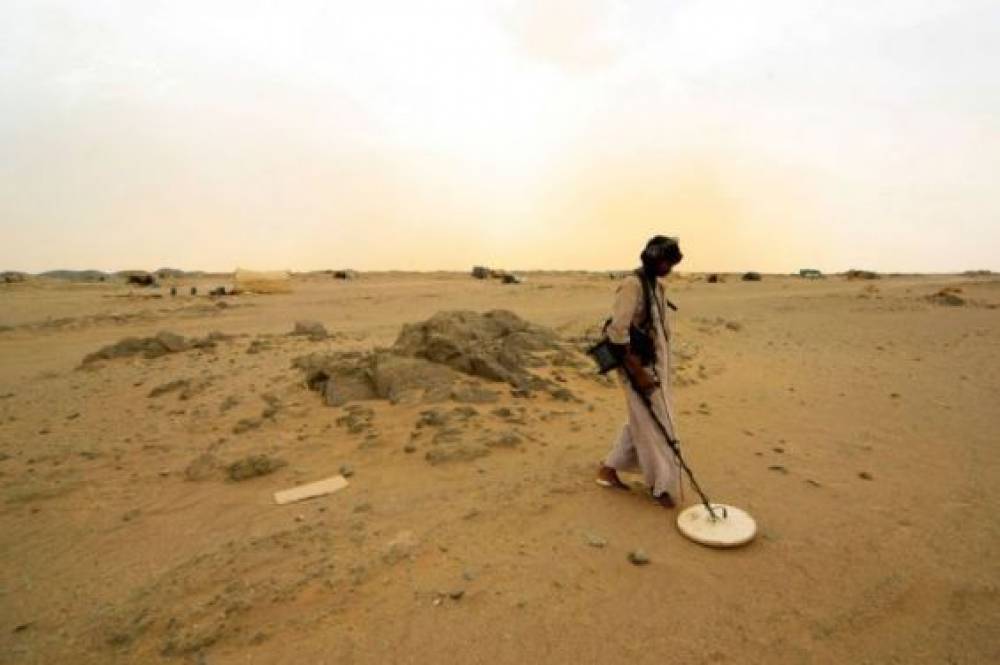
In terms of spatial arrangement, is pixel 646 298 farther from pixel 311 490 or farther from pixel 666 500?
pixel 311 490

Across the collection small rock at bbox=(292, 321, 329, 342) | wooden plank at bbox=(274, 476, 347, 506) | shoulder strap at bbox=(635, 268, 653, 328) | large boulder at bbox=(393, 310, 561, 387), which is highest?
shoulder strap at bbox=(635, 268, 653, 328)

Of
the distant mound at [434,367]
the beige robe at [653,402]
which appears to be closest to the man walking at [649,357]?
the beige robe at [653,402]

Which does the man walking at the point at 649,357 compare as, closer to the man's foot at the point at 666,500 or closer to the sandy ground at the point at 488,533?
the man's foot at the point at 666,500

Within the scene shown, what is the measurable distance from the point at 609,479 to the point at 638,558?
3.38ft

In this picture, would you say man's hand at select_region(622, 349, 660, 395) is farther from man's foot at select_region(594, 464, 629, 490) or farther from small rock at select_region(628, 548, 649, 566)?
small rock at select_region(628, 548, 649, 566)

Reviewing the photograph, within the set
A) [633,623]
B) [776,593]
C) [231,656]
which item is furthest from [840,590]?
[231,656]

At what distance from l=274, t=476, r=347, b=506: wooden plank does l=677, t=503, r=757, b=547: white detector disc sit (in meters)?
2.47

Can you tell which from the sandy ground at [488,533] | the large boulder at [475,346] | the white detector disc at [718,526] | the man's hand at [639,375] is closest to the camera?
the sandy ground at [488,533]

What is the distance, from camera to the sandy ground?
2.77 meters

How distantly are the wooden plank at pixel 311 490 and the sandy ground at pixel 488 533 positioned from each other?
90mm

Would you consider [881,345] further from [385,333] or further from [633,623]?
[633,623]

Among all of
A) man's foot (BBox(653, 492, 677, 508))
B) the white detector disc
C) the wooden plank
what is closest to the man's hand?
man's foot (BBox(653, 492, 677, 508))

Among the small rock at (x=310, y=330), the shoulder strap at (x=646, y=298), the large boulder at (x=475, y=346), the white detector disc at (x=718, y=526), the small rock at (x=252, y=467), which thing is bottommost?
the small rock at (x=252, y=467)

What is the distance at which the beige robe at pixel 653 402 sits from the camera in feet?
12.8
